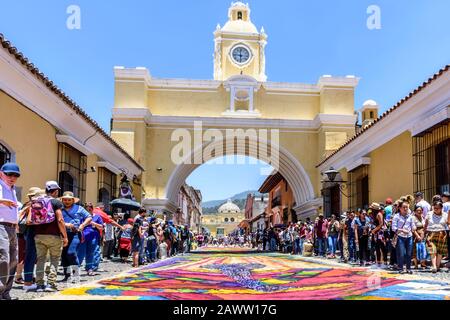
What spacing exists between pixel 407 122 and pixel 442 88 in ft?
8.07

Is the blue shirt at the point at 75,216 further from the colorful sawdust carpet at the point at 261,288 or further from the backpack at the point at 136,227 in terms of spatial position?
the backpack at the point at 136,227

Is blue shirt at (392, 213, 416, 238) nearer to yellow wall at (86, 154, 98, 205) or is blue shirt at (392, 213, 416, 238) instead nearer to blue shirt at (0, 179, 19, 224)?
blue shirt at (0, 179, 19, 224)

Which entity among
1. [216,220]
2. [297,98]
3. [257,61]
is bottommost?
[216,220]

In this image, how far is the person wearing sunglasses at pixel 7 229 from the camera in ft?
19.4

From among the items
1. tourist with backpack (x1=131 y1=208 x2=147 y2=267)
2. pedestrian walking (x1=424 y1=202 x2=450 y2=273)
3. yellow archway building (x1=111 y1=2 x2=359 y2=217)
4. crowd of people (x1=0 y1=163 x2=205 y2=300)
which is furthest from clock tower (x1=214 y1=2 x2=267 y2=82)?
pedestrian walking (x1=424 y1=202 x2=450 y2=273)

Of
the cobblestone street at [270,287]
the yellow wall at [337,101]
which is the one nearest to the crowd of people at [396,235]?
the cobblestone street at [270,287]

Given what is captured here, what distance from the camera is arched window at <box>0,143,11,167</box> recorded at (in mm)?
10397

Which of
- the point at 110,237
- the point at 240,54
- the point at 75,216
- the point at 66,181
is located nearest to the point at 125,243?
the point at 110,237

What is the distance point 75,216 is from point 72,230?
0.31 meters

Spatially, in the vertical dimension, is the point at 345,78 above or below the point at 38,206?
above

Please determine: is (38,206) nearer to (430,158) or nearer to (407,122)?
(430,158)

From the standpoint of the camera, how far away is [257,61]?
96.8ft
